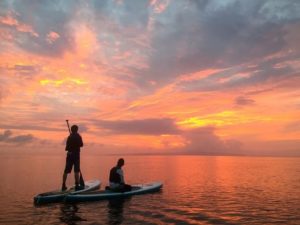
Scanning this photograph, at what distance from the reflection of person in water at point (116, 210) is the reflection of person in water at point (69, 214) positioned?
74.3 inches

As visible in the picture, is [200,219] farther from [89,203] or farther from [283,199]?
[283,199]

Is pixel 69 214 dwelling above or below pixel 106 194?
below

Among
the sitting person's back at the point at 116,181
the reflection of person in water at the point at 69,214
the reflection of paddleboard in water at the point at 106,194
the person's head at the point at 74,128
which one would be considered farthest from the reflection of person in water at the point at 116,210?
the person's head at the point at 74,128

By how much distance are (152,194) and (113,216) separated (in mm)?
9663

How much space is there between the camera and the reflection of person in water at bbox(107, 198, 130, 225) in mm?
18984

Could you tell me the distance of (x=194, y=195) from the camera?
3044 centimetres

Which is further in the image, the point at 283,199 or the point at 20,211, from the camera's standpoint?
the point at 283,199

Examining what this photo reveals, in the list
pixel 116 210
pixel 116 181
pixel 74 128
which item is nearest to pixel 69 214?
pixel 116 210

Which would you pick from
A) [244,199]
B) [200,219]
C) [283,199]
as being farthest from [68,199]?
[283,199]

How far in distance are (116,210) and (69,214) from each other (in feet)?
10.1

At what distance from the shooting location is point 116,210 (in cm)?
2188

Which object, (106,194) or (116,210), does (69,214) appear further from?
(106,194)

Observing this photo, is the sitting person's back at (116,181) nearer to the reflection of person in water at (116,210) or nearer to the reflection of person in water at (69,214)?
the reflection of person in water at (116,210)

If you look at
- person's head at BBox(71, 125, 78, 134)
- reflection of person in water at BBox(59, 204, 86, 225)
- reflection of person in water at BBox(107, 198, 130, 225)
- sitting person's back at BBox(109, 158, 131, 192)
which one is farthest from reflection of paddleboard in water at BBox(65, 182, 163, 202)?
person's head at BBox(71, 125, 78, 134)
